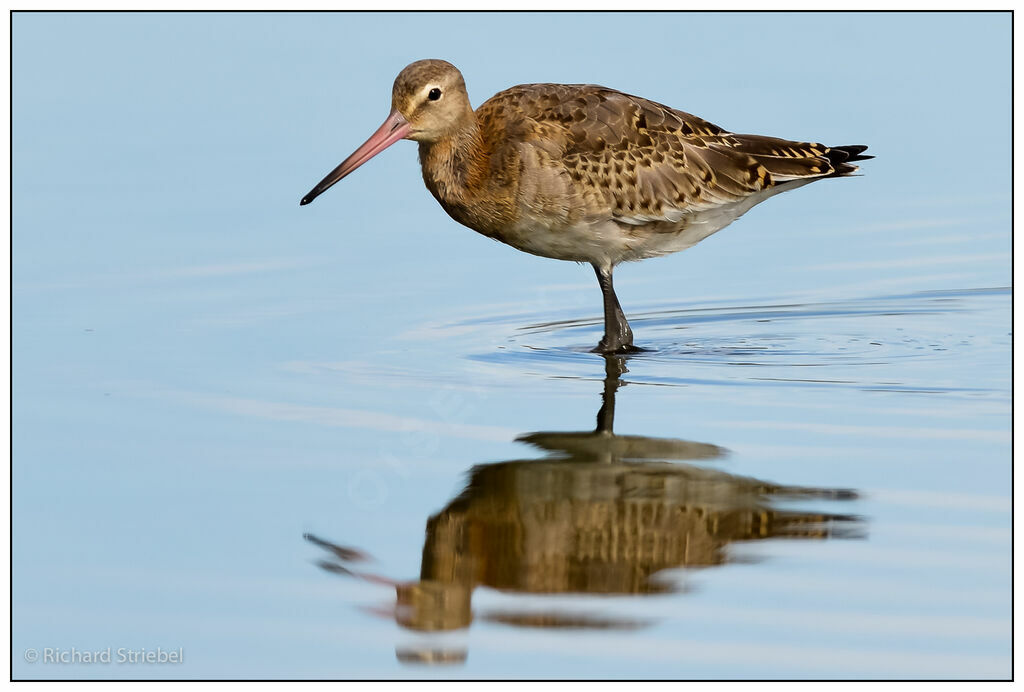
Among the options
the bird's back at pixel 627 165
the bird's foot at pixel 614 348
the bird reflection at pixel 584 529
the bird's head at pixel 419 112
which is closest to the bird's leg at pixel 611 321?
the bird's foot at pixel 614 348

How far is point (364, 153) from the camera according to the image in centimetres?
1312

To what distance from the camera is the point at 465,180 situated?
524 inches

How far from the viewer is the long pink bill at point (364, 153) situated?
13125 millimetres

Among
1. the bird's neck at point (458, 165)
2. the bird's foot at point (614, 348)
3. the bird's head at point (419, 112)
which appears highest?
the bird's head at point (419, 112)

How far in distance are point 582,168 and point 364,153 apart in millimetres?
1734

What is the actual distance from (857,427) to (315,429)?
11.6 feet

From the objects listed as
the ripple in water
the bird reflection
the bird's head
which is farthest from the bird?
the bird reflection

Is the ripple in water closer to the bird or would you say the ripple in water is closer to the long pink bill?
the bird

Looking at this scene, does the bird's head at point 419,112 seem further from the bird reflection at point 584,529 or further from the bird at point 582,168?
the bird reflection at point 584,529

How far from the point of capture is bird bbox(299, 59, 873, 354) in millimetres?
13211

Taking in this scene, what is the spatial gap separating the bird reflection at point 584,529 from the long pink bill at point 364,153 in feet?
12.0

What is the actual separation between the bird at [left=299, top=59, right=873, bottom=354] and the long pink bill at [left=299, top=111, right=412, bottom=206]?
0.01 metres

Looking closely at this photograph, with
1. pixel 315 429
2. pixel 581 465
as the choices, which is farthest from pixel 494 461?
pixel 315 429

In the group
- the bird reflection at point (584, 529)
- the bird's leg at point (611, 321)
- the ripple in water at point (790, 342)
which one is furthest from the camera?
the bird's leg at point (611, 321)
